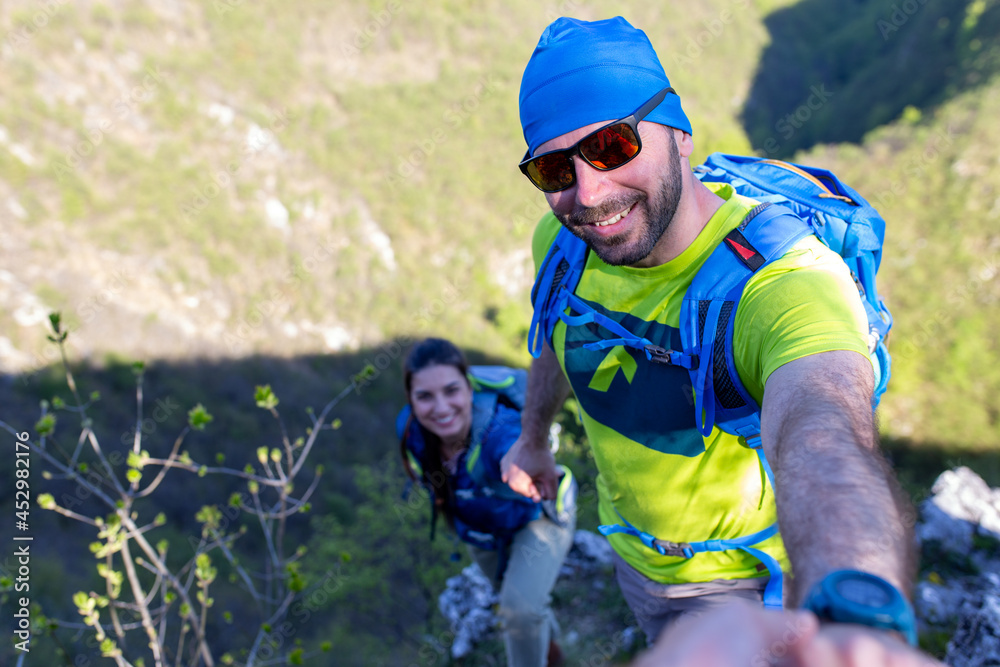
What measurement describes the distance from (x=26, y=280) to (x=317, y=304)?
22.6ft

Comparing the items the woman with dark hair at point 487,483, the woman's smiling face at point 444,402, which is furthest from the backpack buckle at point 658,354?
the woman's smiling face at point 444,402

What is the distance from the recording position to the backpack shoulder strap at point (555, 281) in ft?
5.96

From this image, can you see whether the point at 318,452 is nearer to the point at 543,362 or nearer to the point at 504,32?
the point at 543,362

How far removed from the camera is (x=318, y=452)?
49.9 ft

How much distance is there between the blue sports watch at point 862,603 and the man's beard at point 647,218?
0.96 metres

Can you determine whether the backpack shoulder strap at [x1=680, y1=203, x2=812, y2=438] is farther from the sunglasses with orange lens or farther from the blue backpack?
the sunglasses with orange lens

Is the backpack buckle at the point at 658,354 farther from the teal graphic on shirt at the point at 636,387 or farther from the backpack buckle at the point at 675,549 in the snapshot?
the backpack buckle at the point at 675,549

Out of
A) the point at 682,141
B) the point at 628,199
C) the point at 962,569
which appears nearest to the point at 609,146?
the point at 628,199

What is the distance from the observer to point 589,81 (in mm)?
1541

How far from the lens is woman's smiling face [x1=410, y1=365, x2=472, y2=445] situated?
301 centimetres

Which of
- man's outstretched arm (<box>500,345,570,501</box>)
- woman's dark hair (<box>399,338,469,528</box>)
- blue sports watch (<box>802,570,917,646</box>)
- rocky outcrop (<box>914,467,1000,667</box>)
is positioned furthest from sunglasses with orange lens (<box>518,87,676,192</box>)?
rocky outcrop (<box>914,467,1000,667</box>)

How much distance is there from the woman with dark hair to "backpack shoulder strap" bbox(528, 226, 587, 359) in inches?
40.5

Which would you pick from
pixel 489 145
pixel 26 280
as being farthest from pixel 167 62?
pixel 489 145

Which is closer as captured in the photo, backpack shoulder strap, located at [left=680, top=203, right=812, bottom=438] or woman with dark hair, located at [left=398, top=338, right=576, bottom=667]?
backpack shoulder strap, located at [left=680, top=203, right=812, bottom=438]
